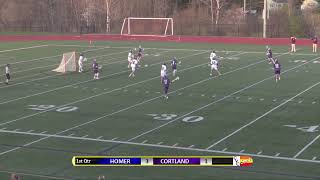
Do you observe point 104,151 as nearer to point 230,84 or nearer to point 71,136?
point 71,136

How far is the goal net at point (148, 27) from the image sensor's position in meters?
64.1

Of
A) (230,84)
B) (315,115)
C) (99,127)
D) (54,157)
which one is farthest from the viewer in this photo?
(230,84)

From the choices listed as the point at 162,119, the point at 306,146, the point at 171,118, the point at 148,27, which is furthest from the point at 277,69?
the point at 148,27

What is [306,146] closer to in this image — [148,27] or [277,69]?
[277,69]

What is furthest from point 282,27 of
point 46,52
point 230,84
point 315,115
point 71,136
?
point 71,136

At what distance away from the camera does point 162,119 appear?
22.0 meters

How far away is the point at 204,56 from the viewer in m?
43.1

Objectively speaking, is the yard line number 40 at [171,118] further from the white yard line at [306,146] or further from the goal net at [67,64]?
the goal net at [67,64]

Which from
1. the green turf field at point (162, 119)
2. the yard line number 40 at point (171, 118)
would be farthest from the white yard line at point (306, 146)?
the yard line number 40 at point (171, 118)

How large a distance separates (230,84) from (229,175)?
14.9 m

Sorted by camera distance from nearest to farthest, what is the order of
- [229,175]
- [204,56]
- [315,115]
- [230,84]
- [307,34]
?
[229,175] → [315,115] → [230,84] → [204,56] → [307,34]

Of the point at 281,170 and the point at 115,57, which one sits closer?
the point at 281,170

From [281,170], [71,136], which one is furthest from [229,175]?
[71,136]

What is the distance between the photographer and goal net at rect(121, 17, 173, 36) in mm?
64062
